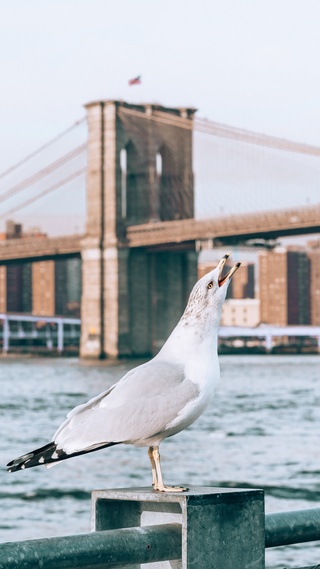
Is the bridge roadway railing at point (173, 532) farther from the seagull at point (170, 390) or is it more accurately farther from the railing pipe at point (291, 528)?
the seagull at point (170, 390)

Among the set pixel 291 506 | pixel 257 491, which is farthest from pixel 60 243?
pixel 257 491

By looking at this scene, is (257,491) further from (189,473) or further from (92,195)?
(92,195)

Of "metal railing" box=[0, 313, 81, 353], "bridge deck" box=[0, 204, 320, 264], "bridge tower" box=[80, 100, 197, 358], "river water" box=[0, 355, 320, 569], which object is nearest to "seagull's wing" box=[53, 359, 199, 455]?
"river water" box=[0, 355, 320, 569]

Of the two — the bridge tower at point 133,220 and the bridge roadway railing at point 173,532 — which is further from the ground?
the bridge tower at point 133,220

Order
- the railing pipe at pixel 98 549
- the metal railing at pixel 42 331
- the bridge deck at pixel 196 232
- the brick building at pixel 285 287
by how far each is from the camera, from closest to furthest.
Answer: the railing pipe at pixel 98 549
the bridge deck at pixel 196 232
the metal railing at pixel 42 331
the brick building at pixel 285 287

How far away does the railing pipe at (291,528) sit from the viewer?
2861 millimetres

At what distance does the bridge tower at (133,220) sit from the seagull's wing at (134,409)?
78.9m

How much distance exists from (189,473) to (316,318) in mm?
158981

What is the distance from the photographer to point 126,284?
86125mm

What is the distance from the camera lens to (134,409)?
288cm

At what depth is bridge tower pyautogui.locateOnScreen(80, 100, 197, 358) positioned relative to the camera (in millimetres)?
85438

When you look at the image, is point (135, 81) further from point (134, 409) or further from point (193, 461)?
point (134, 409)

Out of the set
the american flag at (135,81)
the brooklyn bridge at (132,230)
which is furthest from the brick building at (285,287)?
the american flag at (135,81)

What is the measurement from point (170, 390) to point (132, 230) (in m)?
83.3
